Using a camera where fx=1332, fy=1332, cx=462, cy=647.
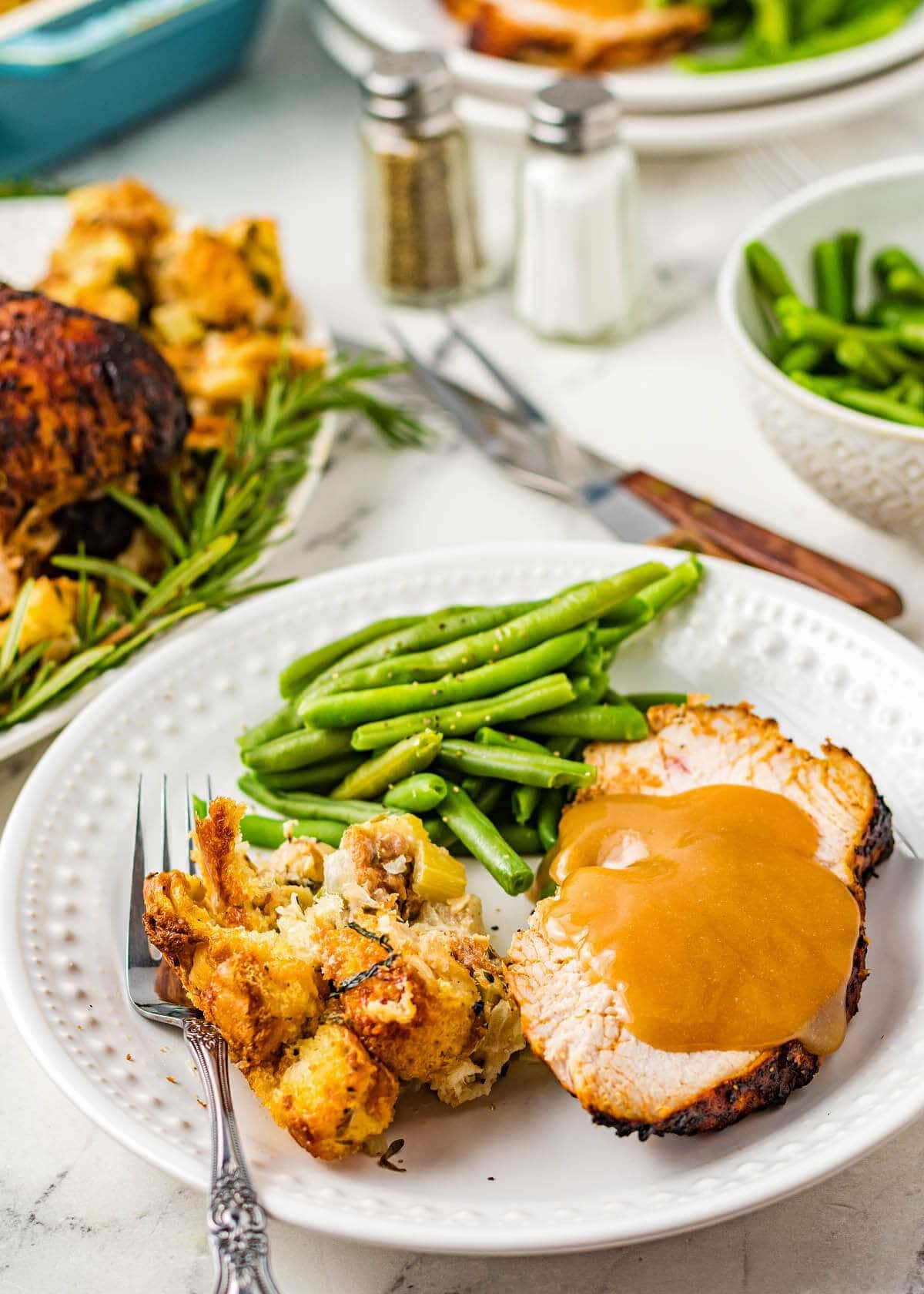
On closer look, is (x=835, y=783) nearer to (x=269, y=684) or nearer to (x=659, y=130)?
(x=269, y=684)

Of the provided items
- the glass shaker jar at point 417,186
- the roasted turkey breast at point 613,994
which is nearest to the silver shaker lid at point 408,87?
the glass shaker jar at point 417,186

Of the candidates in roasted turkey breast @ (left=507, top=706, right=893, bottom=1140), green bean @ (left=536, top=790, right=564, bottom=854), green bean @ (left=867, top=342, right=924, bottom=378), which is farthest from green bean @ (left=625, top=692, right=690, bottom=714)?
green bean @ (left=867, top=342, right=924, bottom=378)

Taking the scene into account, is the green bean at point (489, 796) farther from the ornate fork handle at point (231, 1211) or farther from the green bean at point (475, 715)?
the ornate fork handle at point (231, 1211)

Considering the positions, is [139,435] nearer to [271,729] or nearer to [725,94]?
[271,729]

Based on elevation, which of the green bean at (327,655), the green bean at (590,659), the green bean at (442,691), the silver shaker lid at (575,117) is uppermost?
the silver shaker lid at (575,117)

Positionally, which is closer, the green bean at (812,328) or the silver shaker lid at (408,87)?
the green bean at (812,328)
